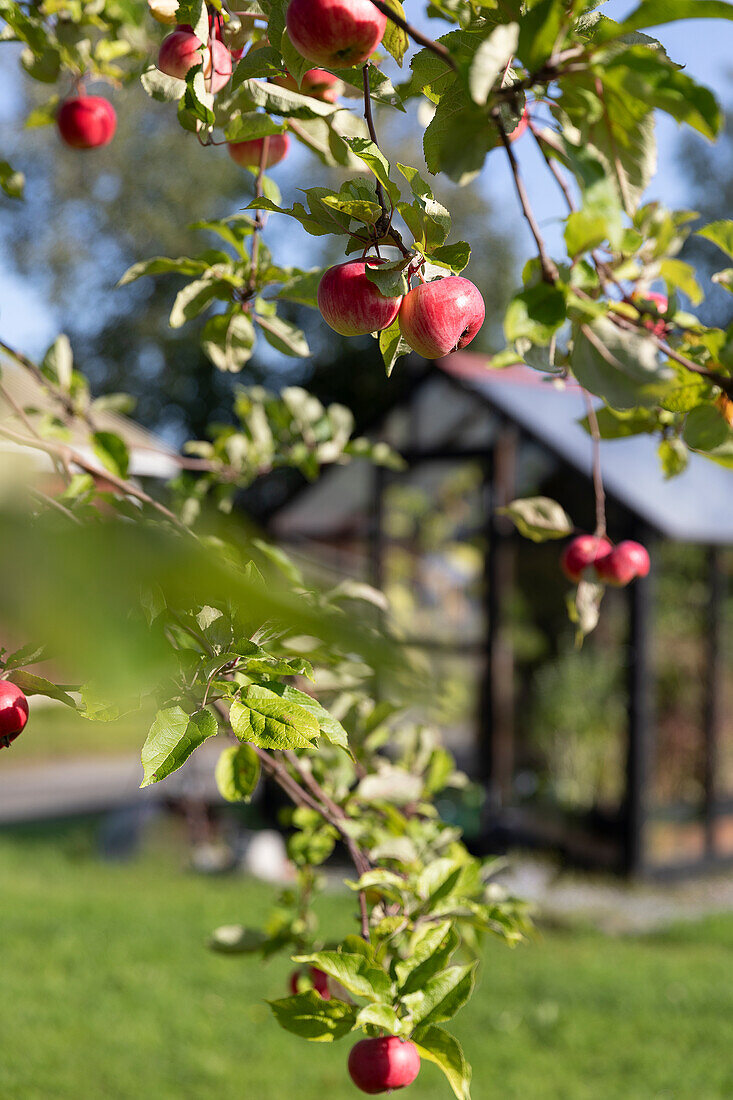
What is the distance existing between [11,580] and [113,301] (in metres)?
15.5

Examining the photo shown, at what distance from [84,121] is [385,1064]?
1.29m

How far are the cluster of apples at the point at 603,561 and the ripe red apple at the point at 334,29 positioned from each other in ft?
2.42

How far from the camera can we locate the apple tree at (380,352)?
19 cm

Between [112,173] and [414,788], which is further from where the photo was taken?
[112,173]

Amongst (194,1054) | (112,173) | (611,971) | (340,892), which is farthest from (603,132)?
(112,173)

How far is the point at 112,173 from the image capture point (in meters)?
13.9

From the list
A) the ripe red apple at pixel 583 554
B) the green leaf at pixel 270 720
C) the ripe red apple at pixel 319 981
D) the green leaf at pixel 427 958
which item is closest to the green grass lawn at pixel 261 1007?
the ripe red apple at pixel 319 981

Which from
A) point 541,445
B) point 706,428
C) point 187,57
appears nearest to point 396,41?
point 187,57

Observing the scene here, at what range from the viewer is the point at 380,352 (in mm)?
792

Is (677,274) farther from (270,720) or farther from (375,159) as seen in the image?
(270,720)

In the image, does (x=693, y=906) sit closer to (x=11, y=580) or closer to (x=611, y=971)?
(x=611, y=971)

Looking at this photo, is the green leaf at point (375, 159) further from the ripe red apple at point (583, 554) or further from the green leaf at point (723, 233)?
the ripe red apple at point (583, 554)

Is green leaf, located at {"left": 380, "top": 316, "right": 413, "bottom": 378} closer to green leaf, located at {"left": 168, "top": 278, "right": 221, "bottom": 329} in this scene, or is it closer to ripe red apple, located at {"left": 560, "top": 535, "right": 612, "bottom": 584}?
green leaf, located at {"left": 168, "top": 278, "right": 221, "bottom": 329}

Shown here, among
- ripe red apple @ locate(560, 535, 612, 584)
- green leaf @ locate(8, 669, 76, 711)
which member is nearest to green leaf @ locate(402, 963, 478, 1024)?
green leaf @ locate(8, 669, 76, 711)
